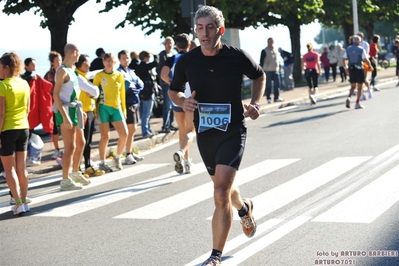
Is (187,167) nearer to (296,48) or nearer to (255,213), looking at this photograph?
(255,213)

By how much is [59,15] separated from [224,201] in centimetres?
1663

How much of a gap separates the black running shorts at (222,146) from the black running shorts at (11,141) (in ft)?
11.8

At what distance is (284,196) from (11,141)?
10.4 feet

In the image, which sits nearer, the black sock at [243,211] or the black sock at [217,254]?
the black sock at [217,254]

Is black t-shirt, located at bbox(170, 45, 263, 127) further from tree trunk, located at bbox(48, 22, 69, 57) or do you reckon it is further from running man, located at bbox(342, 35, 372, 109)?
tree trunk, located at bbox(48, 22, 69, 57)

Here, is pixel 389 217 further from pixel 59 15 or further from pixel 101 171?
pixel 59 15

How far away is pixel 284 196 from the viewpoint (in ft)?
31.1

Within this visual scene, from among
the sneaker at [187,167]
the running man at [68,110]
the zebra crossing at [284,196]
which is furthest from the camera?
the sneaker at [187,167]

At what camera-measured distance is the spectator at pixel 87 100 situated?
11.7 m

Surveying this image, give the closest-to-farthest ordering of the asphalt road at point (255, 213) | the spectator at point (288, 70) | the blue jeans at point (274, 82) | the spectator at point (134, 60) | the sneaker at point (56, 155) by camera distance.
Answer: the asphalt road at point (255, 213) → the sneaker at point (56, 155) → the spectator at point (134, 60) → the blue jeans at point (274, 82) → the spectator at point (288, 70)

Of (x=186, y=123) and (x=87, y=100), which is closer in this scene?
(x=186, y=123)

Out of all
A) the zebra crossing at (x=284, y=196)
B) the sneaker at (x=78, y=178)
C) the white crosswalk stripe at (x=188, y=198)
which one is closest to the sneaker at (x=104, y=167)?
the zebra crossing at (x=284, y=196)

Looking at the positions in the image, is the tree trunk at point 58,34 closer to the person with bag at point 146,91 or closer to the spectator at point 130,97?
the person with bag at point 146,91

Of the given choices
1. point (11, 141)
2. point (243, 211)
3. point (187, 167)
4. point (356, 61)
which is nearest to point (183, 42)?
point (187, 167)
